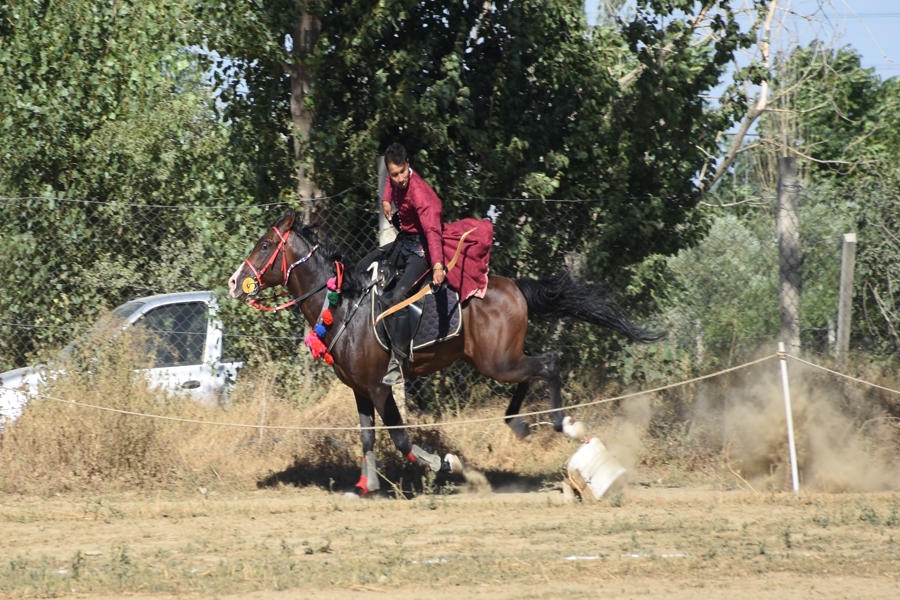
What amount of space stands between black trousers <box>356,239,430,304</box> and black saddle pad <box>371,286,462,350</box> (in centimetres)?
18

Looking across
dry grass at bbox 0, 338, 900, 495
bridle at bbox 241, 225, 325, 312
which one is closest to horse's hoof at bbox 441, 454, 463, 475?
dry grass at bbox 0, 338, 900, 495

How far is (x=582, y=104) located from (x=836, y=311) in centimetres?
349

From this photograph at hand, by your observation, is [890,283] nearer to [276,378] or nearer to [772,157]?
[276,378]

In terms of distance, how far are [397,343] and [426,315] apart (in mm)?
355

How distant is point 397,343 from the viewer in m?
8.75

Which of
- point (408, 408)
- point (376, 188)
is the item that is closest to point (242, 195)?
point (376, 188)

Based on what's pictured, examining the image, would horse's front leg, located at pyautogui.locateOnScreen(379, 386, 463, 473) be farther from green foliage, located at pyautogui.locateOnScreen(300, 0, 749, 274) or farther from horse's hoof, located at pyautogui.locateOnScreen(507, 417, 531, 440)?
green foliage, located at pyautogui.locateOnScreen(300, 0, 749, 274)

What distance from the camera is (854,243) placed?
32.8ft

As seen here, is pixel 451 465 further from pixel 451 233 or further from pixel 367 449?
pixel 451 233

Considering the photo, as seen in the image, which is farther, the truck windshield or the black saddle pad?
the truck windshield

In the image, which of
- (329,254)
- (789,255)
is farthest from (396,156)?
(789,255)

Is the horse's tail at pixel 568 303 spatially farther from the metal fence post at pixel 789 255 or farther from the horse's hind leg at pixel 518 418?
the metal fence post at pixel 789 255

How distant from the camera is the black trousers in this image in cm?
876

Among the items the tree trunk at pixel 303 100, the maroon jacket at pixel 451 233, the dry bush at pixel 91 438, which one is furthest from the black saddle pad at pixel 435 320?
the dry bush at pixel 91 438
